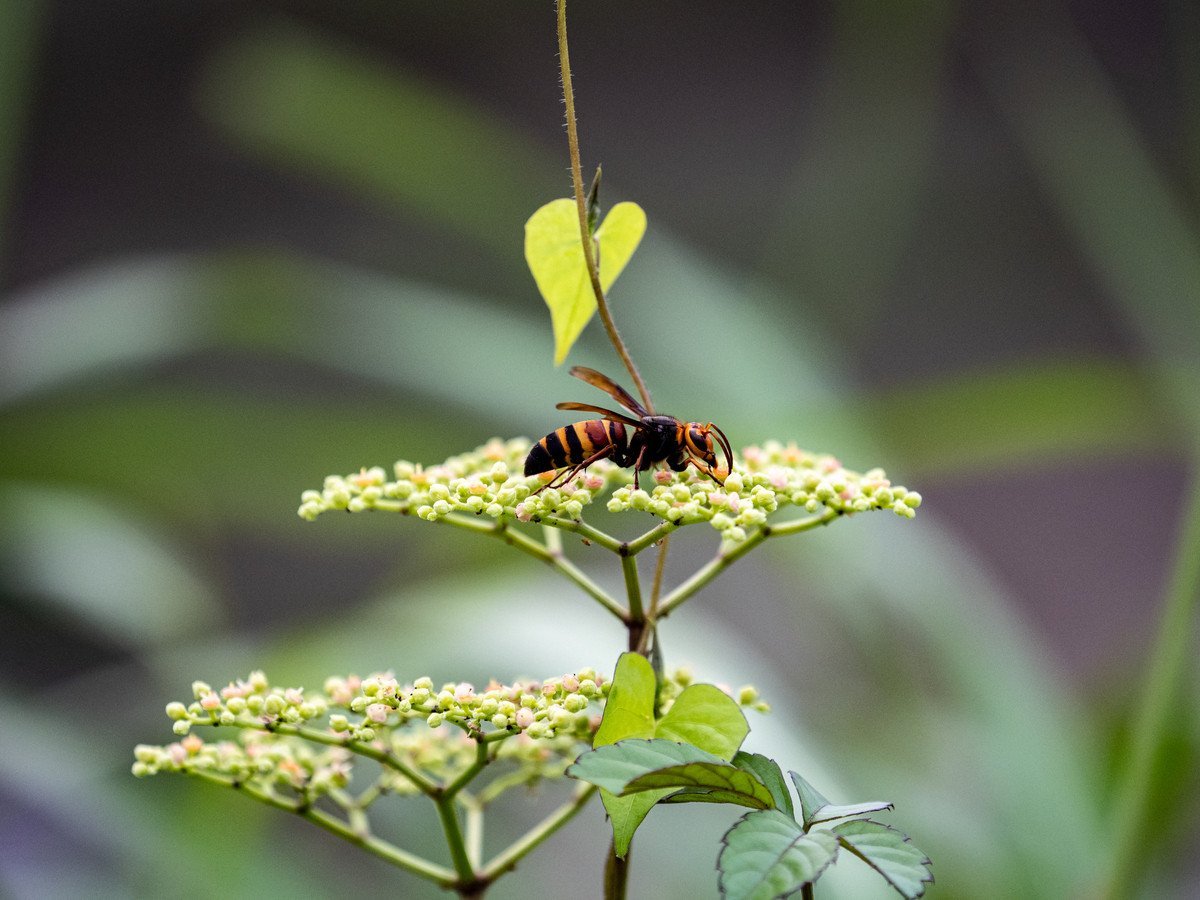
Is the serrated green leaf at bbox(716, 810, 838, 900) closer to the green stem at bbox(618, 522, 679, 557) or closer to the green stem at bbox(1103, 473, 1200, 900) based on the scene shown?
the green stem at bbox(618, 522, 679, 557)

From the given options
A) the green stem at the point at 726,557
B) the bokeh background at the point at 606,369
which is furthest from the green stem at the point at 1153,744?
the green stem at the point at 726,557

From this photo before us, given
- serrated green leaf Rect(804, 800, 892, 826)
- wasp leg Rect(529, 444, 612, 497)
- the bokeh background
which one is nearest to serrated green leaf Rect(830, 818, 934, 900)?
serrated green leaf Rect(804, 800, 892, 826)

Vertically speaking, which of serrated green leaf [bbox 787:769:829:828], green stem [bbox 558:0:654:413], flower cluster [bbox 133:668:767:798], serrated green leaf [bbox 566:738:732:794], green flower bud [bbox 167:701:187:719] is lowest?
serrated green leaf [bbox 787:769:829:828]

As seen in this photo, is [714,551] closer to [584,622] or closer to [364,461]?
[364,461]

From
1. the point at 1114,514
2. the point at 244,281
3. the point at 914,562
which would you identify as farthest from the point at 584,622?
the point at 1114,514

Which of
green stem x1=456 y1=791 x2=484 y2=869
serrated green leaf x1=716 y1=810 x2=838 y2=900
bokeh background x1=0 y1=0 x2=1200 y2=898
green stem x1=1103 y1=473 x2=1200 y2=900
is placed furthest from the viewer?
bokeh background x1=0 y1=0 x2=1200 y2=898

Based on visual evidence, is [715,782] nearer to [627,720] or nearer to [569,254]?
[627,720]
